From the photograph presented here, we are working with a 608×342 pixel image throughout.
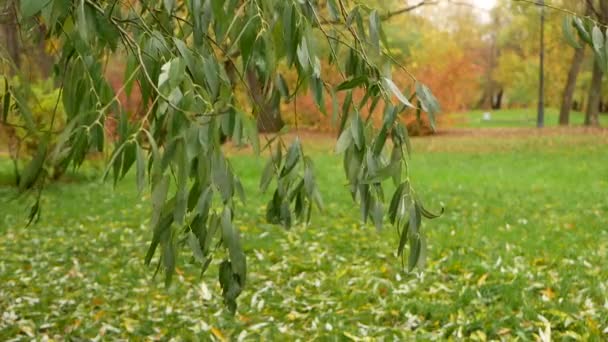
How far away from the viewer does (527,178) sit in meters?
12.4

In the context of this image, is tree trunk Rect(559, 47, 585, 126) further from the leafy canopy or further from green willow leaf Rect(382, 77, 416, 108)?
green willow leaf Rect(382, 77, 416, 108)

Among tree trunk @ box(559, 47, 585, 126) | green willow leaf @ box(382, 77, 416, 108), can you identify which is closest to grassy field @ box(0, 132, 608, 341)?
green willow leaf @ box(382, 77, 416, 108)

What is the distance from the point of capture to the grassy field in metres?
4.22

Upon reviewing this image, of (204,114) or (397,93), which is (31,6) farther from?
(397,93)

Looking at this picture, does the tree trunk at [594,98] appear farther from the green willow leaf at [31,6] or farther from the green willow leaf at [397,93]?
the green willow leaf at [31,6]

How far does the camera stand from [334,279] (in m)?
5.31

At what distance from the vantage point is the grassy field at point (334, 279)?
13.9 feet

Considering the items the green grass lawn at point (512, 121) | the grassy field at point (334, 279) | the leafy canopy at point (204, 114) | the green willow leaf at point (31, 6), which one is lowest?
the grassy field at point (334, 279)

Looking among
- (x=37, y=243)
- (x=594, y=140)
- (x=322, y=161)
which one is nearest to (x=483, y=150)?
(x=594, y=140)

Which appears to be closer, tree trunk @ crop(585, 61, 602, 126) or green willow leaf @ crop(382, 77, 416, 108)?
green willow leaf @ crop(382, 77, 416, 108)

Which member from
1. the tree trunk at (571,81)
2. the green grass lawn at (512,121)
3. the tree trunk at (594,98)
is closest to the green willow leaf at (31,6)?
the tree trunk at (571,81)

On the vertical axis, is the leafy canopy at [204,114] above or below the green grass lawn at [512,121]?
above

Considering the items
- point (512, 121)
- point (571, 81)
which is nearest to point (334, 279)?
point (571, 81)

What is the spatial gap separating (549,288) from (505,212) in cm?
384
